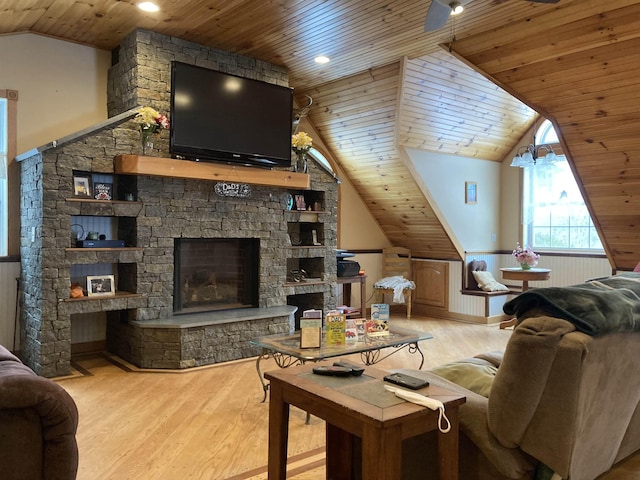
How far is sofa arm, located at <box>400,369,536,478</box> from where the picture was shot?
206 cm

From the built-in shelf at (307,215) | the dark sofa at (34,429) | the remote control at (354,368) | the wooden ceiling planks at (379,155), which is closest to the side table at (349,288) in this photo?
the built-in shelf at (307,215)

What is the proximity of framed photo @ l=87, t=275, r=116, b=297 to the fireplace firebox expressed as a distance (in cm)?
63

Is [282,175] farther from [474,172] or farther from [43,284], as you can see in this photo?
[474,172]

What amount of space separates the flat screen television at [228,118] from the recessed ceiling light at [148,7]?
558 mm

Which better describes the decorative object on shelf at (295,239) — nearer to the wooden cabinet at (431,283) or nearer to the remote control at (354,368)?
the wooden cabinet at (431,283)

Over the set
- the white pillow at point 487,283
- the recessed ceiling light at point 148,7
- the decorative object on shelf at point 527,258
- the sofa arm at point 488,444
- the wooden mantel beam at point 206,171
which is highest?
the recessed ceiling light at point 148,7

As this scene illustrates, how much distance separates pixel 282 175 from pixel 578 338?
12.9ft

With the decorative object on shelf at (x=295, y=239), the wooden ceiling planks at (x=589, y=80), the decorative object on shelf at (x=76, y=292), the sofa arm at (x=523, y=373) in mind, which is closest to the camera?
the sofa arm at (x=523, y=373)

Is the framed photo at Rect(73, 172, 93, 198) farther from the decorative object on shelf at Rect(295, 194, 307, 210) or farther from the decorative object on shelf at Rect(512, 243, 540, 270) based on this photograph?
the decorative object on shelf at Rect(512, 243, 540, 270)

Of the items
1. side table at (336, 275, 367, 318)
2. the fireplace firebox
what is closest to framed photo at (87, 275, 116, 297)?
the fireplace firebox

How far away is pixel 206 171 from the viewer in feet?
16.2

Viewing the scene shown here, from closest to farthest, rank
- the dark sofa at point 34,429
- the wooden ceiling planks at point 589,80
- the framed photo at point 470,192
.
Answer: the dark sofa at point 34,429, the wooden ceiling planks at point 589,80, the framed photo at point 470,192

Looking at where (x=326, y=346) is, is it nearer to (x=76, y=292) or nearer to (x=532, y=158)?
(x=76, y=292)

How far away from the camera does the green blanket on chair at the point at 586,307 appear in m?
2.03
